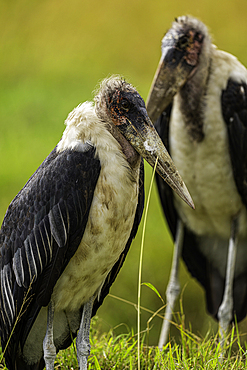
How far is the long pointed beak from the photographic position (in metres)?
3.11

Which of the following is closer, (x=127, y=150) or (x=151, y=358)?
(x=127, y=150)

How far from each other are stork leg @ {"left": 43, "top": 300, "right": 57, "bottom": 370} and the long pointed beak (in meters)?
1.48

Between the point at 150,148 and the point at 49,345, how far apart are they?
0.89 meters

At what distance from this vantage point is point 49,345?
2049mm

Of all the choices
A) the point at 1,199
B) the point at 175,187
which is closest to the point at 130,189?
the point at 175,187

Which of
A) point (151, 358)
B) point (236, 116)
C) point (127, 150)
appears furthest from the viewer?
point (236, 116)

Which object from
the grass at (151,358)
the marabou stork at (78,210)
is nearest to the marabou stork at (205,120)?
the grass at (151,358)

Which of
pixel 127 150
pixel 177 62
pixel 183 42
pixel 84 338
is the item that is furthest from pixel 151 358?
pixel 183 42

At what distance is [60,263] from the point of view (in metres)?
1.90

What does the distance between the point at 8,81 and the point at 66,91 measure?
93cm

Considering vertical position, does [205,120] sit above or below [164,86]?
below

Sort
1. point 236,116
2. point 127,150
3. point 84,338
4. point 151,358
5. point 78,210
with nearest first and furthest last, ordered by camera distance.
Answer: point 78,210 < point 127,150 < point 84,338 < point 151,358 < point 236,116

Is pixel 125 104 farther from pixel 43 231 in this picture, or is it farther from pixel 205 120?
pixel 205 120

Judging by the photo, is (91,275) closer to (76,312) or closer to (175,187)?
(76,312)
